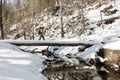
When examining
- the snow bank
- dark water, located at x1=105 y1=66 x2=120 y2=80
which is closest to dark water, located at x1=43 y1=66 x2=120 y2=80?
dark water, located at x1=105 y1=66 x2=120 y2=80

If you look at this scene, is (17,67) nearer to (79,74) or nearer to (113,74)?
(79,74)

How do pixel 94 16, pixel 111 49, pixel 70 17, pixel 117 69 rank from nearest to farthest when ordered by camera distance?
pixel 117 69, pixel 111 49, pixel 94 16, pixel 70 17

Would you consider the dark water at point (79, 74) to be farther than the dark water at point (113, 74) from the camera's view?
No

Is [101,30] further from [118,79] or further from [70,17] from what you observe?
[118,79]

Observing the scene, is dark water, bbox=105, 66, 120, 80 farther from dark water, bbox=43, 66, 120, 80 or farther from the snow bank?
the snow bank

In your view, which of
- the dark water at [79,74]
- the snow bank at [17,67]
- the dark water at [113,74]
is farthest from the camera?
the dark water at [113,74]

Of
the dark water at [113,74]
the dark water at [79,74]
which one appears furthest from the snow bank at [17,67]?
the dark water at [113,74]

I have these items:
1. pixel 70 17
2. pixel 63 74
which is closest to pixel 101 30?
pixel 70 17

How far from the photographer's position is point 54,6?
167 ft

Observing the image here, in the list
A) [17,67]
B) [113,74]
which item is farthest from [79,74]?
[17,67]

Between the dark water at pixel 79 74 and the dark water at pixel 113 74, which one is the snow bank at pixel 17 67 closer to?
the dark water at pixel 79 74

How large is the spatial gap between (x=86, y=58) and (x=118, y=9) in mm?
18870

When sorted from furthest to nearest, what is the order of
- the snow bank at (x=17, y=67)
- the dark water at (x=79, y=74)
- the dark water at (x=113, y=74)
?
the dark water at (x=113, y=74), the dark water at (x=79, y=74), the snow bank at (x=17, y=67)

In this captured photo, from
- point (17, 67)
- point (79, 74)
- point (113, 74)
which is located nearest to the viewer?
point (17, 67)
